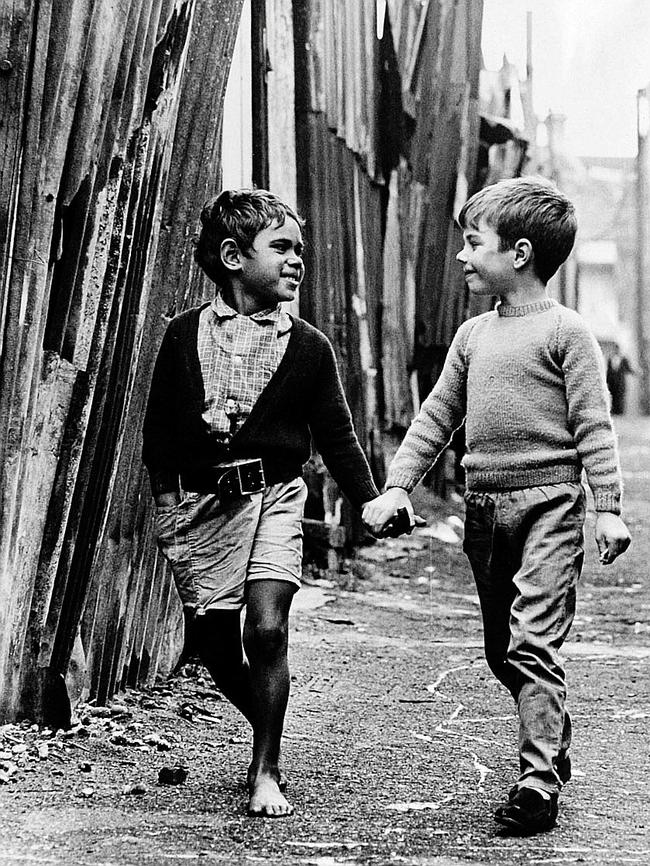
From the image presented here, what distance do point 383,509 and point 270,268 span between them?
681 millimetres

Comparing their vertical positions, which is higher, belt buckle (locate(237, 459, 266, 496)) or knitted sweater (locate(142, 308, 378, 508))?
knitted sweater (locate(142, 308, 378, 508))

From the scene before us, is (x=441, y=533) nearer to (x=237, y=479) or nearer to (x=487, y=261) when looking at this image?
(x=487, y=261)

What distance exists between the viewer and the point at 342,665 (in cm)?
503

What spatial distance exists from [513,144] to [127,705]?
7.67m

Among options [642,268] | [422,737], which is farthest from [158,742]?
[642,268]

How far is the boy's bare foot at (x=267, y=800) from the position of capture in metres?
3.06

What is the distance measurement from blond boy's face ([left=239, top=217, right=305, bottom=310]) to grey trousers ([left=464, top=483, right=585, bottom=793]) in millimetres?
717

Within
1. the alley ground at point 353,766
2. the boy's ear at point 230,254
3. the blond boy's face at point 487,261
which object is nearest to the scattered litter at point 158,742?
the alley ground at point 353,766

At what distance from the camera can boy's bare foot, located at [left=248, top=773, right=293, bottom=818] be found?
3.06 metres

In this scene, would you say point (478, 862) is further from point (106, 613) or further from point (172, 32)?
point (172, 32)

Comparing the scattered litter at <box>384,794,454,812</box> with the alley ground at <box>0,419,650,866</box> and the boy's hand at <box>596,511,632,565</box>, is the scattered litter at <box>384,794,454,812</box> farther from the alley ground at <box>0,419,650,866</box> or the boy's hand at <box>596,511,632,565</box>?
the boy's hand at <box>596,511,632,565</box>

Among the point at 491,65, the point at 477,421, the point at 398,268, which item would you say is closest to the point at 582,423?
the point at 477,421

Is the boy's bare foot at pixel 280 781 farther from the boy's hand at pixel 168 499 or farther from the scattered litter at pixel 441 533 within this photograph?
the scattered litter at pixel 441 533

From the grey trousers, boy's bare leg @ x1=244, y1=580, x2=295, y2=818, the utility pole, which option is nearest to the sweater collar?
the grey trousers
